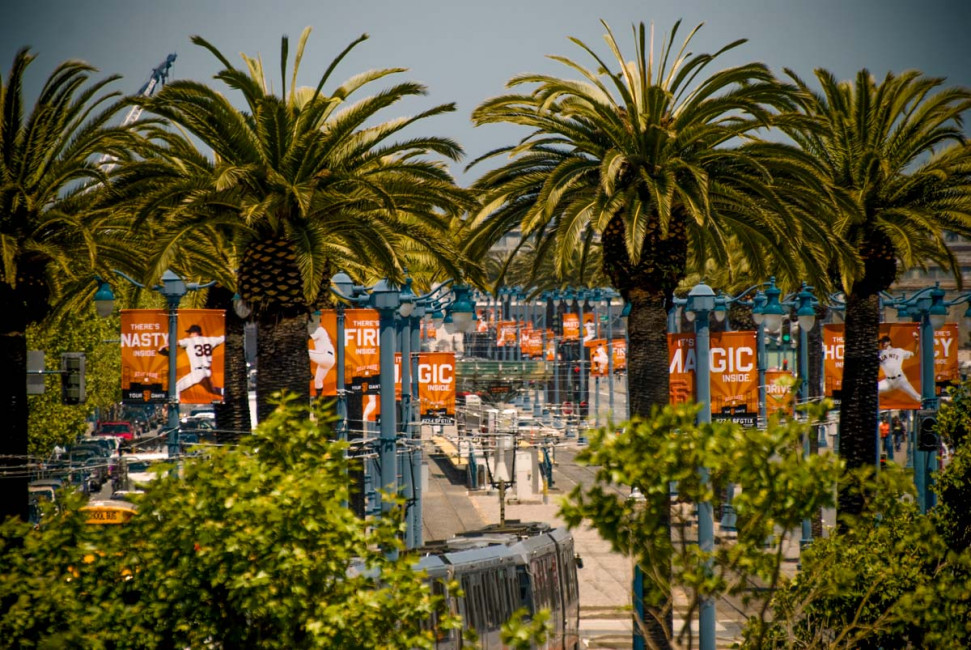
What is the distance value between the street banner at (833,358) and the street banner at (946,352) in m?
5.59

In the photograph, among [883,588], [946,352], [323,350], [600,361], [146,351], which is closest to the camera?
[883,588]

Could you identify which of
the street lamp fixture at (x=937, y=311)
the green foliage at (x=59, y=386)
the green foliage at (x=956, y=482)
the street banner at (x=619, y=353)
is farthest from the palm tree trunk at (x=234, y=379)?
the street banner at (x=619, y=353)

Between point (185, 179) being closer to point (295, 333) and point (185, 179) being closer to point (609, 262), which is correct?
point (295, 333)

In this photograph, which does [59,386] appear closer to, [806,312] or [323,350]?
[323,350]

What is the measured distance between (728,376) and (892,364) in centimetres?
526

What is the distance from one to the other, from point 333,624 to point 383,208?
507 inches

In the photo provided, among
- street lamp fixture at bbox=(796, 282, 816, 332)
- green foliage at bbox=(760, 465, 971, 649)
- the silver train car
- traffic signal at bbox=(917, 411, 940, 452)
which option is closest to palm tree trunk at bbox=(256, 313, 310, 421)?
the silver train car

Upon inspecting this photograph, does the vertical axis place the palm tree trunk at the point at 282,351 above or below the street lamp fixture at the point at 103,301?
below

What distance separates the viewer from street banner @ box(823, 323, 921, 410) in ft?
87.9

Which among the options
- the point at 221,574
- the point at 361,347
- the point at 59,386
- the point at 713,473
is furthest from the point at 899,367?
the point at 59,386

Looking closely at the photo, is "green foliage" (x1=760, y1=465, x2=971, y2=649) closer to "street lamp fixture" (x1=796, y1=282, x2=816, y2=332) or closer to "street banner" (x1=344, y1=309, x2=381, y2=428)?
"street lamp fixture" (x1=796, y1=282, x2=816, y2=332)

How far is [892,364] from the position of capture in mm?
26969

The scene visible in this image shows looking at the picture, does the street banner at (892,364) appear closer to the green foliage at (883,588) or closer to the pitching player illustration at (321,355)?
the green foliage at (883,588)

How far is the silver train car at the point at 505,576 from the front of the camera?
21625 millimetres
